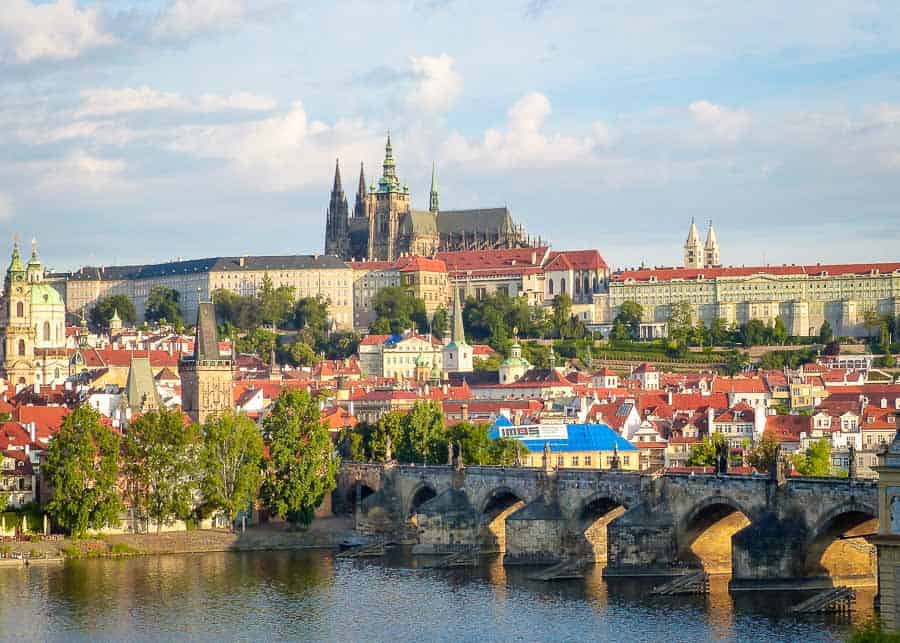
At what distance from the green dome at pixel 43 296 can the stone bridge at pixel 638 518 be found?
234ft

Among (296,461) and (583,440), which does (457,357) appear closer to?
(583,440)

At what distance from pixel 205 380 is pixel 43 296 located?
6007 centimetres

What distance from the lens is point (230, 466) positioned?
3098 inches

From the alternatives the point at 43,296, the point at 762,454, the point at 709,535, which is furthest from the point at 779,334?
the point at 709,535

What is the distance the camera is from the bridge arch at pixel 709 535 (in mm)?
65250

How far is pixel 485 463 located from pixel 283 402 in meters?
8.92

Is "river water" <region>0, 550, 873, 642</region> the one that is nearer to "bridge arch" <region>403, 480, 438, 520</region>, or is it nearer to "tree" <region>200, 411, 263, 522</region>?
"tree" <region>200, 411, 263, 522</region>

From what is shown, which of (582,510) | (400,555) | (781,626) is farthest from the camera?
(400,555)

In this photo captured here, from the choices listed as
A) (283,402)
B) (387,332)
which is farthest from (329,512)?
(387,332)

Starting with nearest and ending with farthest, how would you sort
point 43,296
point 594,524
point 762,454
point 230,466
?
point 594,524 < point 230,466 < point 762,454 < point 43,296

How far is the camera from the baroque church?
457 feet

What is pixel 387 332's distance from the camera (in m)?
199

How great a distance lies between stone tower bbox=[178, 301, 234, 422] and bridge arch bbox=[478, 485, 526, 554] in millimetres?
19501

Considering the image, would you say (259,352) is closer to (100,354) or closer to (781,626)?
(100,354)
